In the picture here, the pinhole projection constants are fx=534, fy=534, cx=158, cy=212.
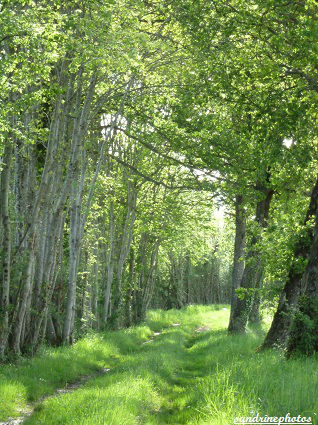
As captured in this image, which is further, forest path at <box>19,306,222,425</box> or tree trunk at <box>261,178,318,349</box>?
tree trunk at <box>261,178,318,349</box>

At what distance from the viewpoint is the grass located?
285 inches

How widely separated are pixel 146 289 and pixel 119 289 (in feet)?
23.1

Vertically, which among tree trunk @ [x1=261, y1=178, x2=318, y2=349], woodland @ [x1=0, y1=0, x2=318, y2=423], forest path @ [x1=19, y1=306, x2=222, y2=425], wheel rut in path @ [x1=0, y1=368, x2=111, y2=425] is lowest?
wheel rut in path @ [x1=0, y1=368, x2=111, y2=425]

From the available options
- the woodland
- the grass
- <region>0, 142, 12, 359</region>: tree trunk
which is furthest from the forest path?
the woodland

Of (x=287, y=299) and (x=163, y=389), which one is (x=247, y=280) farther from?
(x=163, y=389)

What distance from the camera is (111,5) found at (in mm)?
12680

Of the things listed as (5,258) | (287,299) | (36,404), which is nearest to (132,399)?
(36,404)

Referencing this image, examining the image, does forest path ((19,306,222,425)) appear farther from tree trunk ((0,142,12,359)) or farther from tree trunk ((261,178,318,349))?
tree trunk ((261,178,318,349))

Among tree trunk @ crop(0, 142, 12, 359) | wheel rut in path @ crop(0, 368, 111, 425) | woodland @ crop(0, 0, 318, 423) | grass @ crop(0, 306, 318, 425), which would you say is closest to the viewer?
grass @ crop(0, 306, 318, 425)

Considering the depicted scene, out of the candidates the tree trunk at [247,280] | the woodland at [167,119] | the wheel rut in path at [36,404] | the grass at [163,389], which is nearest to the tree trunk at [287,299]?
the woodland at [167,119]

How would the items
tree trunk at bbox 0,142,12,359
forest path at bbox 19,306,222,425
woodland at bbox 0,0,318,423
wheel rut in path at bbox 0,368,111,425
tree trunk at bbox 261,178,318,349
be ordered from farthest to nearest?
tree trunk at bbox 261,178,318,349, tree trunk at bbox 0,142,12,359, woodland at bbox 0,0,318,423, wheel rut in path at bbox 0,368,111,425, forest path at bbox 19,306,222,425

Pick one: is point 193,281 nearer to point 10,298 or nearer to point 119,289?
point 119,289

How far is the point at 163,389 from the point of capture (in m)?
10.9

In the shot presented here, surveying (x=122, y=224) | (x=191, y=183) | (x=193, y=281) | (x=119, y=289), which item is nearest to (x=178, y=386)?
(x=191, y=183)
